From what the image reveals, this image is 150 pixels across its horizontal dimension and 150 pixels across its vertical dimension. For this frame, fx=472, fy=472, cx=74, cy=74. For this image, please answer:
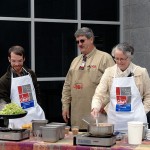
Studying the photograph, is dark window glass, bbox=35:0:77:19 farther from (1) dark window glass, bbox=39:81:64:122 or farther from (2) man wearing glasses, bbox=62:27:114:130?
(2) man wearing glasses, bbox=62:27:114:130

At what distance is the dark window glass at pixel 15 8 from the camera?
6.62 metres

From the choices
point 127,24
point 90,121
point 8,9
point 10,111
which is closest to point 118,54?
point 90,121

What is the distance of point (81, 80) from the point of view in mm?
5242

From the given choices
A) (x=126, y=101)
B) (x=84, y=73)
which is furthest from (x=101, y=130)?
(x=84, y=73)

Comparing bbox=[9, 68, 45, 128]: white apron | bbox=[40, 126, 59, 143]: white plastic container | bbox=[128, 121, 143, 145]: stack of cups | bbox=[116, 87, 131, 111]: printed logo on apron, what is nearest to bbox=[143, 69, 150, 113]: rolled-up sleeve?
bbox=[116, 87, 131, 111]: printed logo on apron

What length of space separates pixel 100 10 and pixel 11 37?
5.46 ft

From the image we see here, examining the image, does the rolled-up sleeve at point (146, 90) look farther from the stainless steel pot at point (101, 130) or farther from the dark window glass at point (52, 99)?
the dark window glass at point (52, 99)

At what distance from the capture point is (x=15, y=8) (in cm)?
676

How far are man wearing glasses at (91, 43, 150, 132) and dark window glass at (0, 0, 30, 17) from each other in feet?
8.27

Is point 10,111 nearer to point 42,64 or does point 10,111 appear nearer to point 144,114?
point 144,114

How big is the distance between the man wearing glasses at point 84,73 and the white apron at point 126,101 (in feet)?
1.91

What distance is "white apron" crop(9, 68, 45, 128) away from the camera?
199 inches

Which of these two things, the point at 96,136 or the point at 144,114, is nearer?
the point at 96,136

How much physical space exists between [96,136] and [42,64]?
3.35 meters
